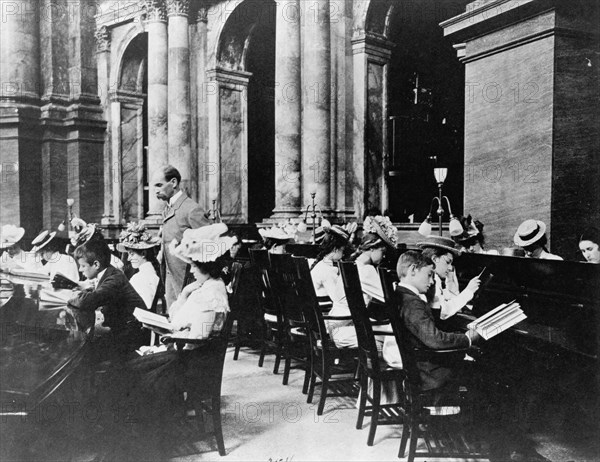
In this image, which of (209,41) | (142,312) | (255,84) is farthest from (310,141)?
(142,312)

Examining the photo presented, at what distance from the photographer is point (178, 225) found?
611cm

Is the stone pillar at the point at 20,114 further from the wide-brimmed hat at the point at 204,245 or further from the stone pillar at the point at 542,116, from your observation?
the wide-brimmed hat at the point at 204,245

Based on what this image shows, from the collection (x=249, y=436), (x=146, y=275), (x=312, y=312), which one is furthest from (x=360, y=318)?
(x=146, y=275)

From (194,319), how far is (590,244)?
3707 millimetres

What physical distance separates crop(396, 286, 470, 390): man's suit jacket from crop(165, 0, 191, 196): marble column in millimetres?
10724

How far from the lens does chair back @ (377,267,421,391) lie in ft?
12.0

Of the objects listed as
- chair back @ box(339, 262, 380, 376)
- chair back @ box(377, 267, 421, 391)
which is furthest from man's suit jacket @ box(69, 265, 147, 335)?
chair back @ box(377, 267, 421, 391)

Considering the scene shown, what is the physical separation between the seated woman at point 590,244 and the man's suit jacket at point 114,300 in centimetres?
384

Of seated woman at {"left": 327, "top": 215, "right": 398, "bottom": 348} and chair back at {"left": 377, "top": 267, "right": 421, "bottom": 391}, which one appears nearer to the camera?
chair back at {"left": 377, "top": 267, "right": 421, "bottom": 391}

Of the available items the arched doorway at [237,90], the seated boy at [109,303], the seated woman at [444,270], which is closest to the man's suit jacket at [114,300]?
the seated boy at [109,303]

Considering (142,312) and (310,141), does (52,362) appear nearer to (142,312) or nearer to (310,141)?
(142,312)

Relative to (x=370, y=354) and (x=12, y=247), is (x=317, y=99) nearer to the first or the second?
(x=12, y=247)

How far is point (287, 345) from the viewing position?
19.9 feet

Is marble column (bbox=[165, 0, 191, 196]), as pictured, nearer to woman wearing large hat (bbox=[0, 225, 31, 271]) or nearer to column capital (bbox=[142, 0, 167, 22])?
column capital (bbox=[142, 0, 167, 22])
